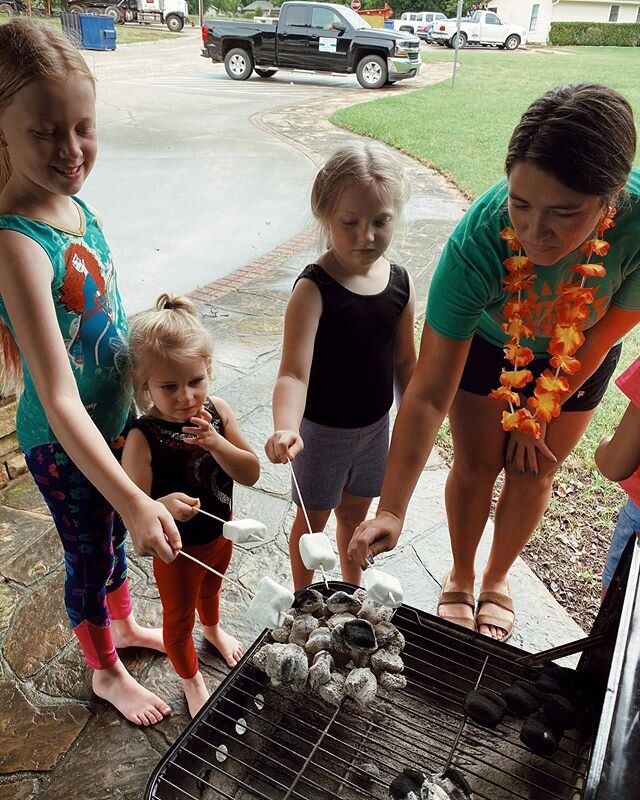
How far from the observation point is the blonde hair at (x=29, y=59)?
127 cm

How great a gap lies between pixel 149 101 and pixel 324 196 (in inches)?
445

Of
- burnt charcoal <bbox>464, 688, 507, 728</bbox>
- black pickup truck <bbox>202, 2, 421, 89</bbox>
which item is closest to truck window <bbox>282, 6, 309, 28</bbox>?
black pickup truck <bbox>202, 2, 421, 89</bbox>

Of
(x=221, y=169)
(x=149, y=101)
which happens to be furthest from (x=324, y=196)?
(x=149, y=101)

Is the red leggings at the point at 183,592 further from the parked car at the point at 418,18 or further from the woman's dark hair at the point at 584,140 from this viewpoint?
the parked car at the point at 418,18

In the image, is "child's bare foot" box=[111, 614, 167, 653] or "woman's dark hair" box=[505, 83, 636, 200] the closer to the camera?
"woman's dark hair" box=[505, 83, 636, 200]

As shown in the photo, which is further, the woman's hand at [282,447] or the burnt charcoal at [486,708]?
the woman's hand at [282,447]

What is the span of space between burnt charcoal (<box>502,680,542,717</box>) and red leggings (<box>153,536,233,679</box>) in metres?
0.82

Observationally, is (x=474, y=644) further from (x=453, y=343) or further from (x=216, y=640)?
(x=216, y=640)

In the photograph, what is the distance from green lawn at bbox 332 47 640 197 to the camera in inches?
315

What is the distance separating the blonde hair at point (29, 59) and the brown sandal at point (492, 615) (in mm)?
1872

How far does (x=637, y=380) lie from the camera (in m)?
1.55

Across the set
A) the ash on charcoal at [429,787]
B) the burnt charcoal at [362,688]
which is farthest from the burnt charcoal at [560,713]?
the burnt charcoal at [362,688]

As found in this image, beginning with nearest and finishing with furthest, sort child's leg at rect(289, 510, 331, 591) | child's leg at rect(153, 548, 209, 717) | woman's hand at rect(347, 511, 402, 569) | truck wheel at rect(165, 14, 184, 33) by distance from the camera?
woman's hand at rect(347, 511, 402, 569) < child's leg at rect(153, 548, 209, 717) < child's leg at rect(289, 510, 331, 591) < truck wheel at rect(165, 14, 184, 33)

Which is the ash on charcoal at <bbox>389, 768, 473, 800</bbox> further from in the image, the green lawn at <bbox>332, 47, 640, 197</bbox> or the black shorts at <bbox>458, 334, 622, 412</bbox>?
the green lawn at <bbox>332, 47, 640, 197</bbox>
